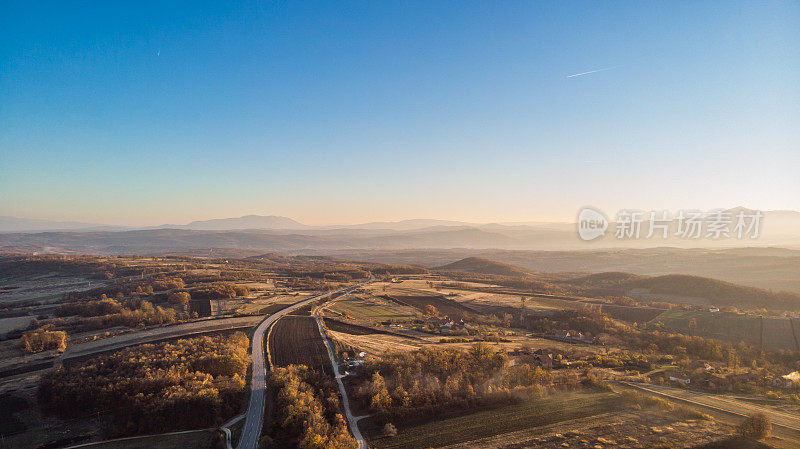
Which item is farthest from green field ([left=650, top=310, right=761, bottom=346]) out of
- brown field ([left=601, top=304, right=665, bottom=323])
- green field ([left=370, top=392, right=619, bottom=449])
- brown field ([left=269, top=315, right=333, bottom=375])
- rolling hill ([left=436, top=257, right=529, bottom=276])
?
rolling hill ([left=436, top=257, right=529, bottom=276])

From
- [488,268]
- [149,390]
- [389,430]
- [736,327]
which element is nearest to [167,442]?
[149,390]

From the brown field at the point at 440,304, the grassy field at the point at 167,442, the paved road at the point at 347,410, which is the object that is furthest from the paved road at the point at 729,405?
the grassy field at the point at 167,442

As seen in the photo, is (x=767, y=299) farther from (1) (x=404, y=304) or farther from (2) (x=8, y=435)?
(2) (x=8, y=435)

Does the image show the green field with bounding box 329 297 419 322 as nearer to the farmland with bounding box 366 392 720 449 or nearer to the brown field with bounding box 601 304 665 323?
the farmland with bounding box 366 392 720 449

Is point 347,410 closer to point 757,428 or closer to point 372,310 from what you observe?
point 757,428

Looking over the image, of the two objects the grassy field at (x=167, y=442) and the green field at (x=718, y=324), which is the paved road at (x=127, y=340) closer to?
the grassy field at (x=167, y=442)
